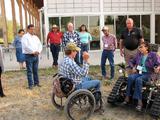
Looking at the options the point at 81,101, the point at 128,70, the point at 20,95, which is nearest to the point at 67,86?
the point at 81,101

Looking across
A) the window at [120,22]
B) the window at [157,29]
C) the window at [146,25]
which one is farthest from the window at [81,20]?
the window at [157,29]

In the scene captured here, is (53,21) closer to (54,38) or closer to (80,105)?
(54,38)

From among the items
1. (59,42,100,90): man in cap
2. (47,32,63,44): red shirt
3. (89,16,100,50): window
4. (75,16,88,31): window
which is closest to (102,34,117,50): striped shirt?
(47,32,63,44): red shirt

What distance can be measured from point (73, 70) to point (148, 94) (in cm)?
143

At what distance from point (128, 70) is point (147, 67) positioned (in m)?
0.60

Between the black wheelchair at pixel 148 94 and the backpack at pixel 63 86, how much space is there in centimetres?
105

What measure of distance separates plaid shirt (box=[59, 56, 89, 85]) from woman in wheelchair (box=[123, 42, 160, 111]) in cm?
93

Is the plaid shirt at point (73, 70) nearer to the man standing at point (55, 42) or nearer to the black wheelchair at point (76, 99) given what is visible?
the black wheelchair at point (76, 99)

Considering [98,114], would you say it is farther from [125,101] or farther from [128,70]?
[128,70]

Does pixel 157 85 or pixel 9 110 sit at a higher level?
pixel 157 85

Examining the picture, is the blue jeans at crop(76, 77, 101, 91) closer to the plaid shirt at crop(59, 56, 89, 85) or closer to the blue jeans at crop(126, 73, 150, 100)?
the plaid shirt at crop(59, 56, 89, 85)

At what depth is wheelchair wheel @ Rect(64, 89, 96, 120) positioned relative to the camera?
19.7ft

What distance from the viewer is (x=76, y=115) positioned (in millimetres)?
6250

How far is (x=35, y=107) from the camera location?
7289 mm
